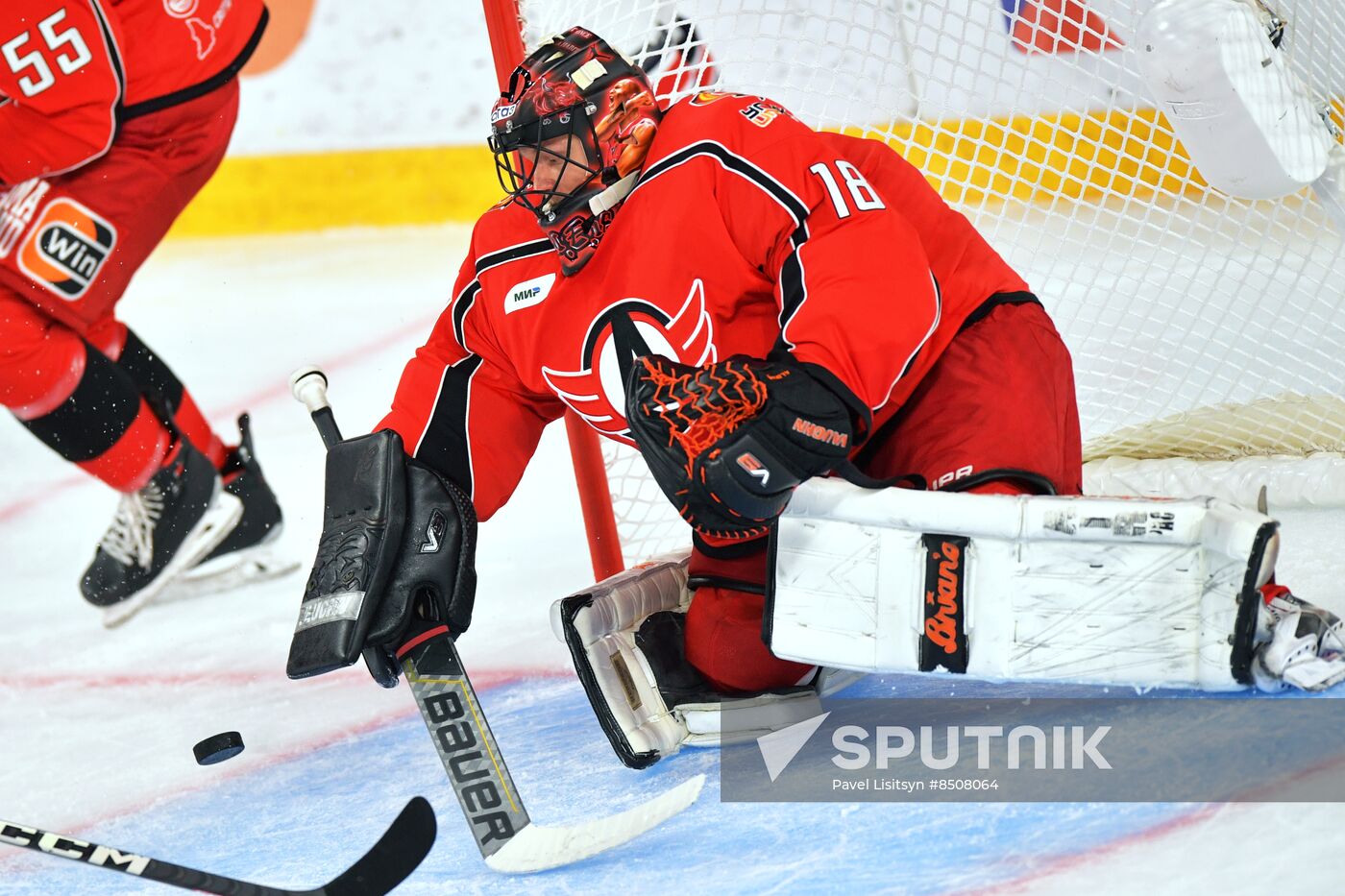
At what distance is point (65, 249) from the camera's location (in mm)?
2646

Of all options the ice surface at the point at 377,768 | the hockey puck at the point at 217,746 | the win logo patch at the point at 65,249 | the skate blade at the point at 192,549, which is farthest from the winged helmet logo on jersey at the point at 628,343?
the win logo patch at the point at 65,249

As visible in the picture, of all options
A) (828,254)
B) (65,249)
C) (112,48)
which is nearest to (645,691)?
(828,254)

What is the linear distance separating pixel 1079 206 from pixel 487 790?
4.61 ft

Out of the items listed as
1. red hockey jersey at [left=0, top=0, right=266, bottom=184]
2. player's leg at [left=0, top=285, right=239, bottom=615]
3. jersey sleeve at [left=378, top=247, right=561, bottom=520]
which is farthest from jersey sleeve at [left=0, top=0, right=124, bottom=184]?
jersey sleeve at [left=378, top=247, right=561, bottom=520]

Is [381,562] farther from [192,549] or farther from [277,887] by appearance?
[192,549]

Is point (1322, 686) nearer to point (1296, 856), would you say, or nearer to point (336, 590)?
point (1296, 856)

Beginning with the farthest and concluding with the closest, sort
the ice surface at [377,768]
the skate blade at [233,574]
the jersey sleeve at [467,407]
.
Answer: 1. the skate blade at [233,574]
2. the jersey sleeve at [467,407]
3. the ice surface at [377,768]

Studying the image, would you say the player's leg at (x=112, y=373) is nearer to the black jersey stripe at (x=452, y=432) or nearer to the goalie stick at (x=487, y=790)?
the black jersey stripe at (x=452, y=432)

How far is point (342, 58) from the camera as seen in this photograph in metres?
4.94

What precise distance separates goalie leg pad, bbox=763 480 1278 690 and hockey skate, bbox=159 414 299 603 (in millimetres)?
1574

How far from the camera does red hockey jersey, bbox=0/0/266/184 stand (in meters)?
2.52

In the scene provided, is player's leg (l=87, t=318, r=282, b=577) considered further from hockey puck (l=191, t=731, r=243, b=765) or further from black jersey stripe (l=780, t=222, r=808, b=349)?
black jersey stripe (l=780, t=222, r=808, b=349)

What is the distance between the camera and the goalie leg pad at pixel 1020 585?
53.3 inches

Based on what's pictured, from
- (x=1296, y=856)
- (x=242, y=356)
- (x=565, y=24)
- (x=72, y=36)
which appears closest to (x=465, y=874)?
(x=1296, y=856)
